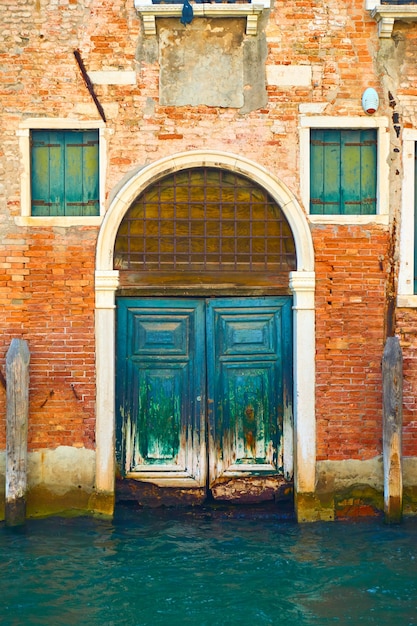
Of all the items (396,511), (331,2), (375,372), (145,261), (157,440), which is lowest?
(396,511)

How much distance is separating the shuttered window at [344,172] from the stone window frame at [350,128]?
84 millimetres

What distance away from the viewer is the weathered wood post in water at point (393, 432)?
249 inches

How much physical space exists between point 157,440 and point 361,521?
194cm

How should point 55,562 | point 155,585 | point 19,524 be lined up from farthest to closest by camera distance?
point 19,524 → point 55,562 → point 155,585

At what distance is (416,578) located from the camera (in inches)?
208

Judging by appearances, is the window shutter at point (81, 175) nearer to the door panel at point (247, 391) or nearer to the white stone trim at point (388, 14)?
the door panel at point (247, 391)

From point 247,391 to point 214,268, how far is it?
3.82ft

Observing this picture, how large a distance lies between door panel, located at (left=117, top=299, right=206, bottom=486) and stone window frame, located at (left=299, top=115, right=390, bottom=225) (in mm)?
1398

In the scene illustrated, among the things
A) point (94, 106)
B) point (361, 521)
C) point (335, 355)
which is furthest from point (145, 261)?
point (361, 521)

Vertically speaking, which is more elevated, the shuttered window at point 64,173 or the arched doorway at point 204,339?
the shuttered window at point 64,173

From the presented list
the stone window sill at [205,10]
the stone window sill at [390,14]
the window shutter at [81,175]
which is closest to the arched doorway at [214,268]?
the window shutter at [81,175]

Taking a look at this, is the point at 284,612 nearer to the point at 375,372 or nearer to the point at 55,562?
the point at 55,562

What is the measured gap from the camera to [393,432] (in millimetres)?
6316

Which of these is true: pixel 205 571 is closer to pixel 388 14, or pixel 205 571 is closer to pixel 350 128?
pixel 350 128
